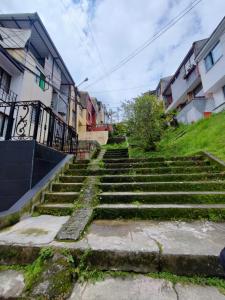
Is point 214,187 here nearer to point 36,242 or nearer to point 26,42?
point 36,242

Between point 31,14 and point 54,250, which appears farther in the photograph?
point 31,14

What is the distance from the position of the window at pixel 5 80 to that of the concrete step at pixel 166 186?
956 centimetres

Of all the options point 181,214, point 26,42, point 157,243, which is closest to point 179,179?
point 181,214

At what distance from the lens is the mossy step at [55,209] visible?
123 inches

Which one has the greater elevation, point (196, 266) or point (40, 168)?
point (40, 168)

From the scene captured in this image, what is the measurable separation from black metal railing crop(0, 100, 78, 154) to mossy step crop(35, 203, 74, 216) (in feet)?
4.55

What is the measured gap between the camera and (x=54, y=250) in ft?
6.14

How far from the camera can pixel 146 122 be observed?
31.8ft

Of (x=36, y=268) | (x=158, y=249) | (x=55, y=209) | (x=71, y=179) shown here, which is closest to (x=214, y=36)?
(x=71, y=179)

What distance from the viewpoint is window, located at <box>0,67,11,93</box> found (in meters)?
9.98

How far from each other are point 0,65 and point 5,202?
9428 millimetres

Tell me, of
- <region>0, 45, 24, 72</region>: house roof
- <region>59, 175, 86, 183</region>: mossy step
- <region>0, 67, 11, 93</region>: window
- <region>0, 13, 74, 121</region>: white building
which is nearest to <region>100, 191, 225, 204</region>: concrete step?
<region>59, 175, 86, 183</region>: mossy step

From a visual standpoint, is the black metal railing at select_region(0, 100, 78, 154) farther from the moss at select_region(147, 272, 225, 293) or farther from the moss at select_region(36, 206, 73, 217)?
the moss at select_region(147, 272, 225, 293)

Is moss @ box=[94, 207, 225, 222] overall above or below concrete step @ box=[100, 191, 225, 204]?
below
